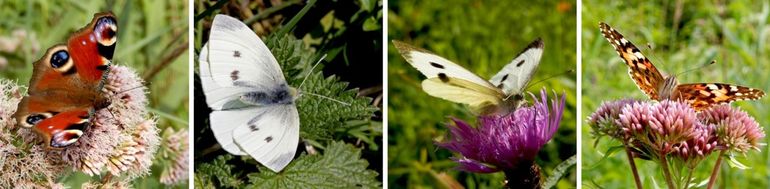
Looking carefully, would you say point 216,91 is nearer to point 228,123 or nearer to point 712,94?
point 228,123

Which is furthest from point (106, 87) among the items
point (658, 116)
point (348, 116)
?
point (658, 116)

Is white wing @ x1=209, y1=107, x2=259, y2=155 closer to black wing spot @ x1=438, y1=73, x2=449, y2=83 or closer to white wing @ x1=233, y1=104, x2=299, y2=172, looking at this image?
white wing @ x1=233, y1=104, x2=299, y2=172

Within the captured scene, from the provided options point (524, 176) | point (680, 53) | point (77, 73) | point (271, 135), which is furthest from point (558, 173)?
point (680, 53)

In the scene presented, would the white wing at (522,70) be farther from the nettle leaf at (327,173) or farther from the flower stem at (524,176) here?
the nettle leaf at (327,173)

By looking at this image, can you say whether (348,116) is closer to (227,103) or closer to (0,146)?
(227,103)

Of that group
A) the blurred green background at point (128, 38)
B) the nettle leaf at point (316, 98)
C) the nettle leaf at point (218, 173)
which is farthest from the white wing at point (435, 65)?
the blurred green background at point (128, 38)

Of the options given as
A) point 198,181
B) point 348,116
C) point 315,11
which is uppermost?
point 315,11

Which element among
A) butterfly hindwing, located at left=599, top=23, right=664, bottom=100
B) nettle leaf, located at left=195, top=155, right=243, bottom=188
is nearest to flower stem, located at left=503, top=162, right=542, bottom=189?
butterfly hindwing, located at left=599, top=23, right=664, bottom=100
